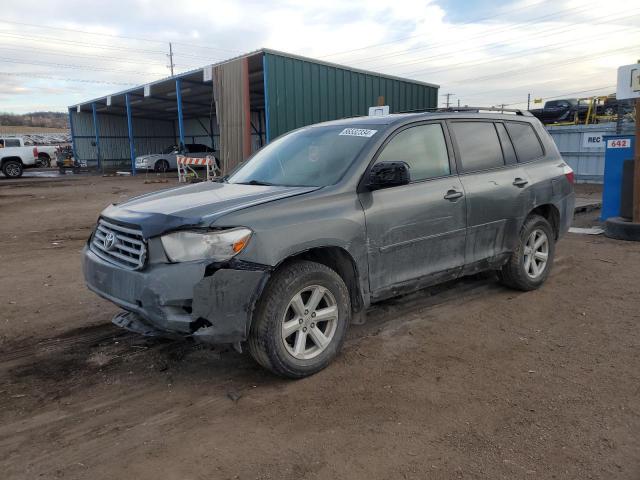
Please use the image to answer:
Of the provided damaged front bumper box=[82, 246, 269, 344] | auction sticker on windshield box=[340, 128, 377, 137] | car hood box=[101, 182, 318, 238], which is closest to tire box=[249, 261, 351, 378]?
damaged front bumper box=[82, 246, 269, 344]

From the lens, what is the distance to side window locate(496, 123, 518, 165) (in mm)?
4938

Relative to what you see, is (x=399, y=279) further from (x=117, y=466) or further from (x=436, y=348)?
(x=117, y=466)

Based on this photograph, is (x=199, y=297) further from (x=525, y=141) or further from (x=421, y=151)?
(x=525, y=141)

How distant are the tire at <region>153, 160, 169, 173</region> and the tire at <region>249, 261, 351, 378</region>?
27.2m

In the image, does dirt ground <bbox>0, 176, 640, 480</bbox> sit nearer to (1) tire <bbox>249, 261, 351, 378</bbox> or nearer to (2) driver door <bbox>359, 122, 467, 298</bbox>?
(1) tire <bbox>249, 261, 351, 378</bbox>

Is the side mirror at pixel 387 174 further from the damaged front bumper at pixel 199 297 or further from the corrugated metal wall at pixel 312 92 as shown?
the corrugated metal wall at pixel 312 92

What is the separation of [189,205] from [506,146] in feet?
10.6

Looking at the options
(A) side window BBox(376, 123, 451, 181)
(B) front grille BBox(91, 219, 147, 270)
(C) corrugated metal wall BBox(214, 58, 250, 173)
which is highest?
(C) corrugated metal wall BBox(214, 58, 250, 173)

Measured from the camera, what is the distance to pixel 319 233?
11.1 ft

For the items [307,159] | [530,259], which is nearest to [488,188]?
[530,259]

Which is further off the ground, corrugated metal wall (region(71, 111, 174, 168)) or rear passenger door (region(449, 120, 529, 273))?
corrugated metal wall (region(71, 111, 174, 168))

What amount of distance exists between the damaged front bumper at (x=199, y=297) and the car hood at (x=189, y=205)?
272mm

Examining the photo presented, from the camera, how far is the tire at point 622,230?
7459 mm

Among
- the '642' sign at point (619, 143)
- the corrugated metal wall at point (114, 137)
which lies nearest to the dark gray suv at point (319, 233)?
the '642' sign at point (619, 143)
